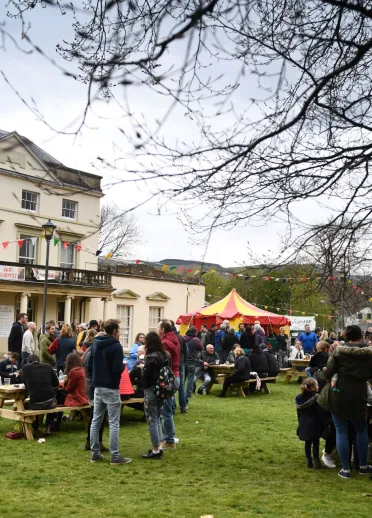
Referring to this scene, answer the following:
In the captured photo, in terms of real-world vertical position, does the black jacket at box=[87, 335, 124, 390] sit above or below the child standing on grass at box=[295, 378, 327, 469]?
above

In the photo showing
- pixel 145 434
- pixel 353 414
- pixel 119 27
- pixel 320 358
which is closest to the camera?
pixel 119 27

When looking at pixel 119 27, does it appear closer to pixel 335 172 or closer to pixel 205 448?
pixel 335 172

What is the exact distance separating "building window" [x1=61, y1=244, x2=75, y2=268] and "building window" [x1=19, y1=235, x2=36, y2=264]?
5.53 ft

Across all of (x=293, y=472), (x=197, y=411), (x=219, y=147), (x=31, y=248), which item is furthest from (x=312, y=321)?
(x=219, y=147)

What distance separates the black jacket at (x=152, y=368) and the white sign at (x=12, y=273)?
21.6 m

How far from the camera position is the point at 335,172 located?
256 inches

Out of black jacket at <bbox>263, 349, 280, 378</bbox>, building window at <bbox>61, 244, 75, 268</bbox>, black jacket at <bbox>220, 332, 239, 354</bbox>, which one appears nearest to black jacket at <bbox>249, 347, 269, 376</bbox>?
black jacket at <bbox>263, 349, 280, 378</bbox>

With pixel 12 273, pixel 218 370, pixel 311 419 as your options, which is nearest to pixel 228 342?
pixel 218 370

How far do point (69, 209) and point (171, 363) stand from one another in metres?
24.3

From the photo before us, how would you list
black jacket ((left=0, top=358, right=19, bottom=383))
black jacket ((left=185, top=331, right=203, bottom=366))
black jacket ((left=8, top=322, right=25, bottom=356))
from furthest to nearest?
black jacket ((left=8, top=322, right=25, bottom=356)) < black jacket ((left=185, top=331, right=203, bottom=366)) < black jacket ((left=0, top=358, right=19, bottom=383))

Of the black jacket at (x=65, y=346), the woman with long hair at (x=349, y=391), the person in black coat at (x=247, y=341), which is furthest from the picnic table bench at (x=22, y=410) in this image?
the person in black coat at (x=247, y=341)

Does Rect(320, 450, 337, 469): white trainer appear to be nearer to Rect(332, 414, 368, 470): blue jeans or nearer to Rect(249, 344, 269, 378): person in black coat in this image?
Rect(332, 414, 368, 470): blue jeans

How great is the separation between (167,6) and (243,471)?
538 centimetres

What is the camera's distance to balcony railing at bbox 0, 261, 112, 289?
2922cm
